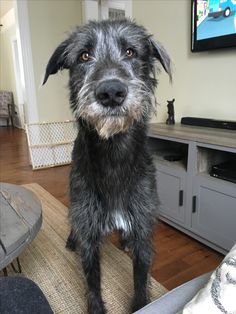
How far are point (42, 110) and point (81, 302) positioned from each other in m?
2.70

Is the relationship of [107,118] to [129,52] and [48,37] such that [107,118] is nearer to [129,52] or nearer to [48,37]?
[129,52]

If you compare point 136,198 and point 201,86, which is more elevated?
point 201,86

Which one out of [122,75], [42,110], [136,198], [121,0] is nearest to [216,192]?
[136,198]

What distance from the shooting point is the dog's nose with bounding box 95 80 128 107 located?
29.3 inches

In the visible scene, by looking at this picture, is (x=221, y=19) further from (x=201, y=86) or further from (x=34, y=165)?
(x=34, y=165)

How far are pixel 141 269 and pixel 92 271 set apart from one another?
0.21 m

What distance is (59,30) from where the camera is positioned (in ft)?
11.4

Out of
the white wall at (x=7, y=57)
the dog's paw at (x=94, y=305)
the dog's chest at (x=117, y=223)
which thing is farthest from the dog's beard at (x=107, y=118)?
the white wall at (x=7, y=57)

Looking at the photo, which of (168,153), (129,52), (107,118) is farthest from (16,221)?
(168,153)

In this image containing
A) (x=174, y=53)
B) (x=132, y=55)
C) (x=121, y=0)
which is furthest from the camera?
(x=121, y=0)

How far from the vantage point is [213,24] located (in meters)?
1.84

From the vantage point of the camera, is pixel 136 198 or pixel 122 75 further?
pixel 136 198

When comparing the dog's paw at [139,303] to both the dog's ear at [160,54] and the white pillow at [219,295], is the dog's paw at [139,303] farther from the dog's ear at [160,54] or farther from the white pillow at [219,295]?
the dog's ear at [160,54]

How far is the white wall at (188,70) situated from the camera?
1894mm
